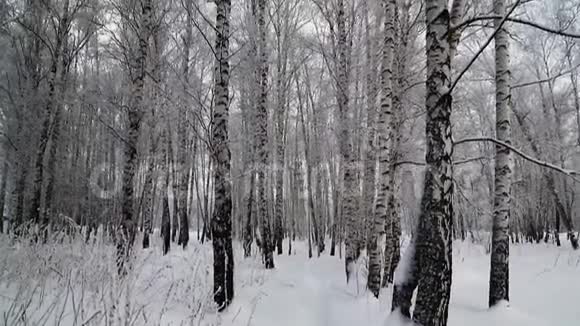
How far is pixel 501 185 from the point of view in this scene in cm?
498

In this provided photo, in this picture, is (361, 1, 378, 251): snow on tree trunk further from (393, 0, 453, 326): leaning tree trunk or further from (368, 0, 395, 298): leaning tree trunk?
(393, 0, 453, 326): leaning tree trunk

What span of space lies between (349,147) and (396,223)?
2.45m

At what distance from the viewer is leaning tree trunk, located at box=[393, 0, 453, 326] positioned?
8.52 ft

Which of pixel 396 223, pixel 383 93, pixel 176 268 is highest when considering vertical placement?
pixel 383 93

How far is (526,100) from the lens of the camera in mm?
18594

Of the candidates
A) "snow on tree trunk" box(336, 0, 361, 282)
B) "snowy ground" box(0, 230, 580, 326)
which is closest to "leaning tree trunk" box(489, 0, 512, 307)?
"snowy ground" box(0, 230, 580, 326)

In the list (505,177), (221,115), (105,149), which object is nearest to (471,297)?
(505,177)

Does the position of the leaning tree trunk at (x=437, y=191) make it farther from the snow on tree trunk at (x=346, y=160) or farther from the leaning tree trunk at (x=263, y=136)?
the leaning tree trunk at (x=263, y=136)

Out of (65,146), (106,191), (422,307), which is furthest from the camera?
(106,191)

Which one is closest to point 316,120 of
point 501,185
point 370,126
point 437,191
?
point 370,126

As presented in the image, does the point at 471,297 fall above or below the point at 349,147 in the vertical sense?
below

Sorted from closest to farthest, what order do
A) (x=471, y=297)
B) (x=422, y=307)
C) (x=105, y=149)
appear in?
(x=422, y=307) < (x=471, y=297) < (x=105, y=149)

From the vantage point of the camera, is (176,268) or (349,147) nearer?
(176,268)

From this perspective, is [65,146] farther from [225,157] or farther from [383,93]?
[383,93]
